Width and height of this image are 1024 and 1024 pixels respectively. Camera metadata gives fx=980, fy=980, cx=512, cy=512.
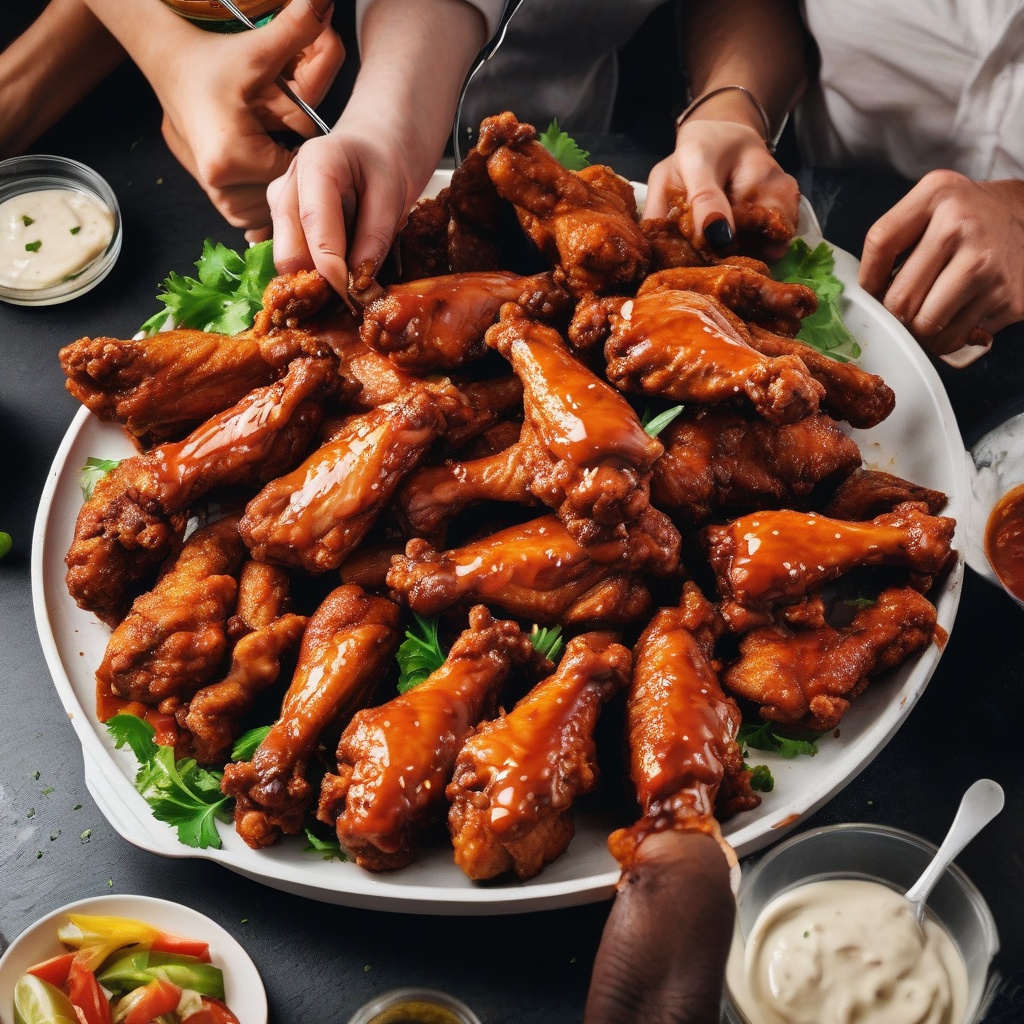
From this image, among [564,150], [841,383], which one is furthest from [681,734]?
[564,150]

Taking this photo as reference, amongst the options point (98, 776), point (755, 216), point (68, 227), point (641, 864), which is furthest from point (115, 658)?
point (68, 227)

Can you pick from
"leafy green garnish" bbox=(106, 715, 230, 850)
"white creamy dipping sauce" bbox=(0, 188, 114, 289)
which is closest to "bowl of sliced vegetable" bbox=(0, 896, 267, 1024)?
"leafy green garnish" bbox=(106, 715, 230, 850)

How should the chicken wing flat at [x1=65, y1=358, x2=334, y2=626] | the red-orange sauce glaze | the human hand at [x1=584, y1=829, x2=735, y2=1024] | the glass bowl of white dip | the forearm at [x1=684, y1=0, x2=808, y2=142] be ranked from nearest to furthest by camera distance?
the human hand at [x1=584, y1=829, x2=735, y2=1024], the glass bowl of white dip, the chicken wing flat at [x1=65, y1=358, x2=334, y2=626], the red-orange sauce glaze, the forearm at [x1=684, y1=0, x2=808, y2=142]

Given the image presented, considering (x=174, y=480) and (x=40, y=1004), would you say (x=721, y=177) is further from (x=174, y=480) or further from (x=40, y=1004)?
(x=40, y=1004)

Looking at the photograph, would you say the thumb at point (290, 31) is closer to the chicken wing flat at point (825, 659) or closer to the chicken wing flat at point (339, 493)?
the chicken wing flat at point (339, 493)

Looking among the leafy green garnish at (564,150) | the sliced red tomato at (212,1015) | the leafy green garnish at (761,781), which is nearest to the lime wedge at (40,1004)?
the sliced red tomato at (212,1015)

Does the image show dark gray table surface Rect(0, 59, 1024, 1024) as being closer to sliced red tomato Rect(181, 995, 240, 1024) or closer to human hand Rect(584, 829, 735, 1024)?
sliced red tomato Rect(181, 995, 240, 1024)
